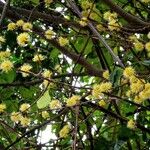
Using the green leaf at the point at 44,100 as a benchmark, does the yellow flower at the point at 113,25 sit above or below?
above

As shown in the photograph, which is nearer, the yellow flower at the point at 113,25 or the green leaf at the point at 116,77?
the green leaf at the point at 116,77

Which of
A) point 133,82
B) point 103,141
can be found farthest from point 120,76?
point 103,141

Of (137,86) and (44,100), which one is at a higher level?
(44,100)

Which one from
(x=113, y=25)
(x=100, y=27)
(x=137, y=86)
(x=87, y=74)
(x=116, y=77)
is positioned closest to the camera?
(x=137, y=86)

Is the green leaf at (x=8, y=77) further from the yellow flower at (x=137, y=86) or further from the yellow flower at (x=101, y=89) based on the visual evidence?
the yellow flower at (x=137, y=86)

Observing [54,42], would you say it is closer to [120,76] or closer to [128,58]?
[128,58]

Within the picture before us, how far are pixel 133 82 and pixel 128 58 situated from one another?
49 centimetres

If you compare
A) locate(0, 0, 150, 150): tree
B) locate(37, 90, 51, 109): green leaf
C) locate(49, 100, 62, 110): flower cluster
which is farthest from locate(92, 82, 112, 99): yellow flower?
locate(37, 90, 51, 109): green leaf

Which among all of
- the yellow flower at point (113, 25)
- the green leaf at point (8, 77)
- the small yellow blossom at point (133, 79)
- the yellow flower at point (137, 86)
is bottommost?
the yellow flower at point (137, 86)

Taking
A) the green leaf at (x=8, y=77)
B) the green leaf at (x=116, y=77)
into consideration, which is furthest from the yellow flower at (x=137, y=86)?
the green leaf at (x=8, y=77)

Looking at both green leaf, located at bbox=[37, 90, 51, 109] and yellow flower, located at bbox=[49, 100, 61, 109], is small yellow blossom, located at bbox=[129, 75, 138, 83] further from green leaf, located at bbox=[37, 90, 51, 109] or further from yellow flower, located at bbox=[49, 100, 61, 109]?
green leaf, located at bbox=[37, 90, 51, 109]

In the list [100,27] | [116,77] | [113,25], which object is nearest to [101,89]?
[116,77]

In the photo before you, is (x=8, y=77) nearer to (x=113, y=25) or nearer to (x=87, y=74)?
(x=87, y=74)

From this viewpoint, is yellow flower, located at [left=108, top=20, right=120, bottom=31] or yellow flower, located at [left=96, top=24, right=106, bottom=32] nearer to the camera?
Answer: yellow flower, located at [left=108, top=20, right=120, bottom=31]
